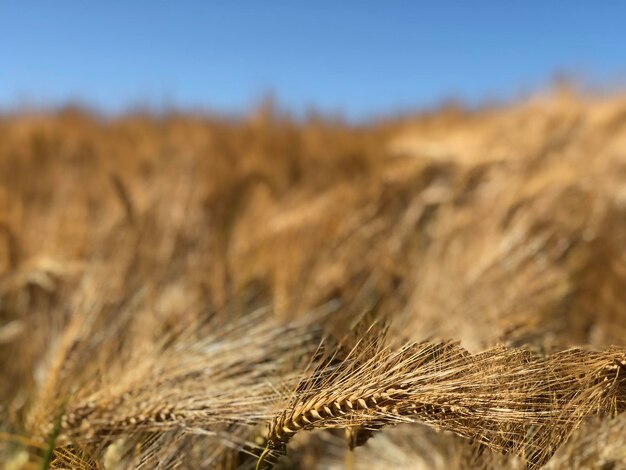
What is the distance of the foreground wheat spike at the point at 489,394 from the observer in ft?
1.56

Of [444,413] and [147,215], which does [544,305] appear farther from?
[147,215]

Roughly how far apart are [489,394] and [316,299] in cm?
124

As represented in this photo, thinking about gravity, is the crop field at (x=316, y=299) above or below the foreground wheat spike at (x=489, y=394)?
below

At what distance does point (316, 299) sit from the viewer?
170cm

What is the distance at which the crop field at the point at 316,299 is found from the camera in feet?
1.63

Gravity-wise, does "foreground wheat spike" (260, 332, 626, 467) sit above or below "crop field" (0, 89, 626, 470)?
above

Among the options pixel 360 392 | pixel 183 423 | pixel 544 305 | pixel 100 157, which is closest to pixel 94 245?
pixel 544 305

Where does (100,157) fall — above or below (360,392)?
below

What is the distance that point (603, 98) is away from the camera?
15.5 feet

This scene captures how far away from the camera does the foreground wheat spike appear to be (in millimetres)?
475

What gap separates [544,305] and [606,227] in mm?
926

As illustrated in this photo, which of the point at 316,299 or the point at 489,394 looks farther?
the point at 316,299

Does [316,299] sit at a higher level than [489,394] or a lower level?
lower

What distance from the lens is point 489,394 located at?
0.47 m
